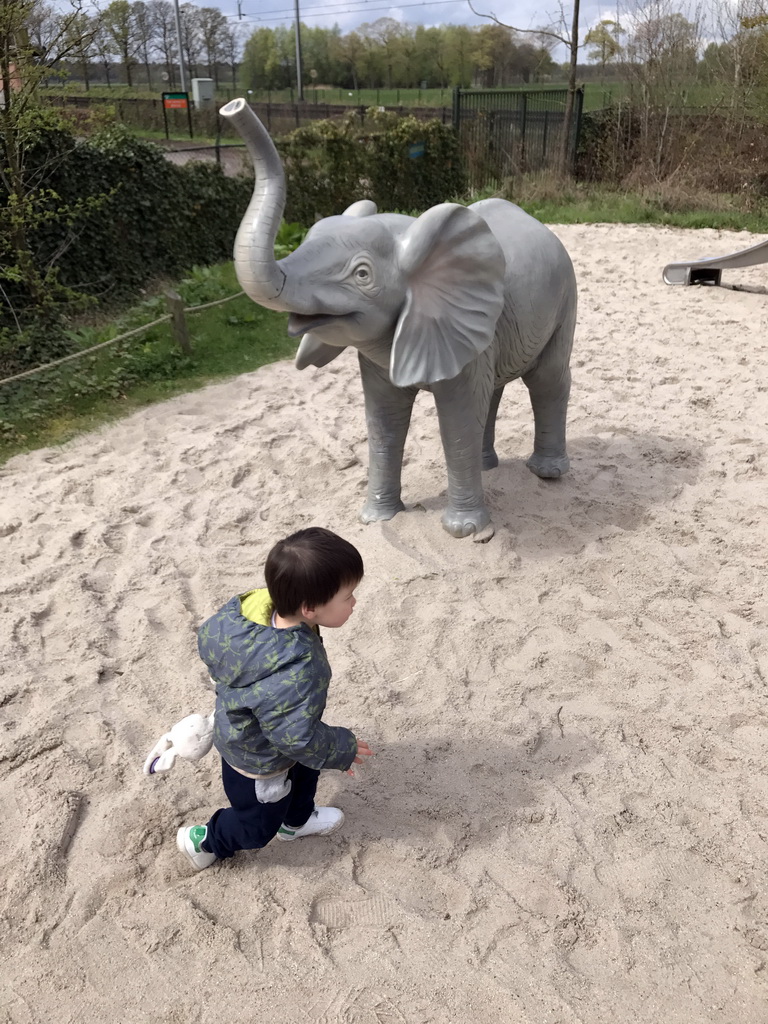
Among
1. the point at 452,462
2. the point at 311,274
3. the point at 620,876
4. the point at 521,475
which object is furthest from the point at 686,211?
the point at 620,876

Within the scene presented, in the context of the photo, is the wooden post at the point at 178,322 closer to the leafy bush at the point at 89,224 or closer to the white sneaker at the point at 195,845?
the leafy bush at the point at 89,224

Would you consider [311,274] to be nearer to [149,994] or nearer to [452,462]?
[452,462]

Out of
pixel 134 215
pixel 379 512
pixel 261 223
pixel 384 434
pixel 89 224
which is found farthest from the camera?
pixel 134 215

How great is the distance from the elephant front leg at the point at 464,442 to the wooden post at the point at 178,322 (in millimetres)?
3207

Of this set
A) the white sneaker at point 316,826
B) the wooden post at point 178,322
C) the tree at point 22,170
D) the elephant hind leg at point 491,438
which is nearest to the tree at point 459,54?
the tree at point 22,170

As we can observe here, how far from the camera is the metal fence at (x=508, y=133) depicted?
43.7 ft

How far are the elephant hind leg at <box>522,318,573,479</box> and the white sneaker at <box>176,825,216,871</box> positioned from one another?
97.6 inches

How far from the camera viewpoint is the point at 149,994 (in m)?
1.83

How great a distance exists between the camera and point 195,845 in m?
2.09

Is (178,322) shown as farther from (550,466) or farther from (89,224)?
(550,466)

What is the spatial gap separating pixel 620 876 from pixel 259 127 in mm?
2211

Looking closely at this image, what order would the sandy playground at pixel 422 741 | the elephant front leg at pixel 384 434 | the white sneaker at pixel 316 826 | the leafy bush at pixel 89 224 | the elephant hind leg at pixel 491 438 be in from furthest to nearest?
the leafy bush at pixel 89 224 → the elephant hind leg at pixel 491 438 → the elephant front leg at pixel 384 434 → the white sneaker at pixel 316 826 → the sandy playground at pixel 422 741

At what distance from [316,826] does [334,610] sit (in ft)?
2.68

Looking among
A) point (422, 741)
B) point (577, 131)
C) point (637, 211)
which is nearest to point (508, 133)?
point (577, 131)
